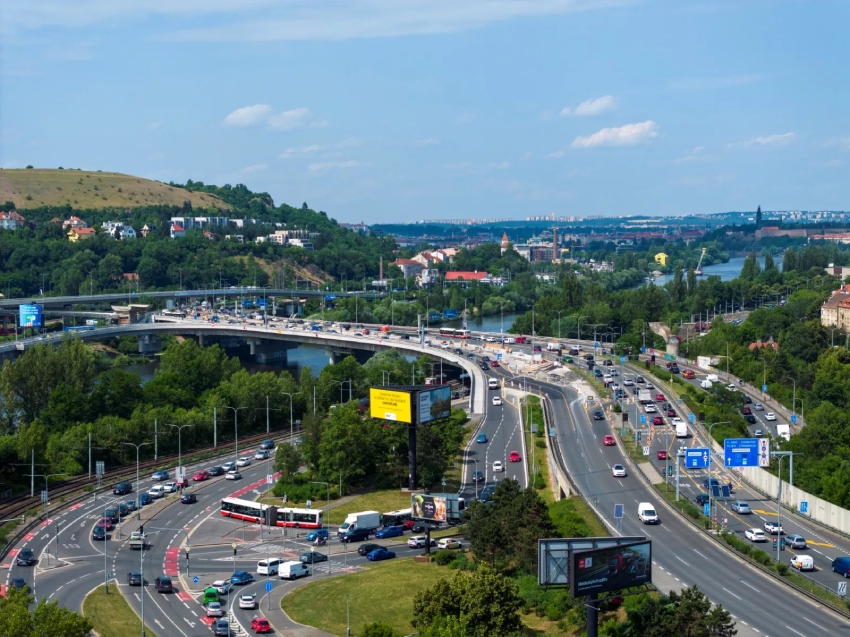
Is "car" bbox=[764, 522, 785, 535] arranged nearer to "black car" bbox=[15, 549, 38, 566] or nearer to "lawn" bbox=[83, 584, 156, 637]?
"lawn" bbox=[83, 584, 156, 637]

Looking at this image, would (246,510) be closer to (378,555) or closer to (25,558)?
(378,555)

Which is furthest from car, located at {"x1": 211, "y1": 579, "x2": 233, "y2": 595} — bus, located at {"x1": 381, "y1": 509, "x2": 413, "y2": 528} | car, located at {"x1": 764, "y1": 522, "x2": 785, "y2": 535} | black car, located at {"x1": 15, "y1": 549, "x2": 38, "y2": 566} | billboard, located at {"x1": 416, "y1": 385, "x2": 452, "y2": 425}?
car, located at {"x1": 764, "y1": 522, "x2": 785, "y2": 535}

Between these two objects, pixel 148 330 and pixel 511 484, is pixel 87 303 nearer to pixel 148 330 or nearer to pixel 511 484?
pixel 148 330

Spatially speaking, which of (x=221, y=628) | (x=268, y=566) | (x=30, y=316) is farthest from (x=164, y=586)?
(x=30, y=316)

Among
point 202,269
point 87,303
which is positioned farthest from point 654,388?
point 202,269

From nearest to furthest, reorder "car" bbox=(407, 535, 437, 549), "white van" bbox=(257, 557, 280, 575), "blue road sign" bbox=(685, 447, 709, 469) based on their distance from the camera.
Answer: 1. "white van" bbox=(257, 557, 280, 575)
2. "car" bbox=(407, 535, 437, 549)
3. "blue road sign" bbox=(685, 447, 709, 469)

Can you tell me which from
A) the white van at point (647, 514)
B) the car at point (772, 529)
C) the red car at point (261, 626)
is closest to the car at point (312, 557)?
the red car at point (261, 626)

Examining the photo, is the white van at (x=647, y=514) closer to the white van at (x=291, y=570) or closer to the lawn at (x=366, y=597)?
the lawn at (x=366, y=597)
